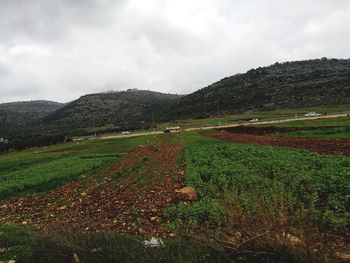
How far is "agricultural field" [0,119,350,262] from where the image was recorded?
6617 millimetres

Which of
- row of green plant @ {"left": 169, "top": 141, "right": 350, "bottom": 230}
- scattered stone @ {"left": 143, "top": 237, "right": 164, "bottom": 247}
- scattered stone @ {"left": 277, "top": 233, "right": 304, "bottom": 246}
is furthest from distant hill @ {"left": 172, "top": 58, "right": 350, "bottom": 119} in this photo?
scattered stone @ {"left": 277, "top": 233, "right": 304, "bottom": 246}

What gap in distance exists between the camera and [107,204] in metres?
15.1

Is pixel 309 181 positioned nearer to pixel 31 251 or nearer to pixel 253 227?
pixel 253 227

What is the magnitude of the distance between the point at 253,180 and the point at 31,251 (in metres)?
8.52

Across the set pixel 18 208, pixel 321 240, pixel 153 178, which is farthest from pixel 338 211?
pixel 18 208

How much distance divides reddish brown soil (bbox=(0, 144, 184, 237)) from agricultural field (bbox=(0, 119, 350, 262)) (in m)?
0.05

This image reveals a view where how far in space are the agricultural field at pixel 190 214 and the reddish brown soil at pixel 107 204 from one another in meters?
0.05

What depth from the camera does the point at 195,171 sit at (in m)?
18.9

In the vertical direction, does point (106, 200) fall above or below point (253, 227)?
below

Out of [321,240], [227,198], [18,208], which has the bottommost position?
[18,208]

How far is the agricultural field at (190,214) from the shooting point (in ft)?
21.7

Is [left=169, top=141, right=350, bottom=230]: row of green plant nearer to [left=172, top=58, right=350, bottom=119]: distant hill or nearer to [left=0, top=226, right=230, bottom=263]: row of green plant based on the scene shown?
[left=0, top=226, right=230, bottom=263]: row of green plant

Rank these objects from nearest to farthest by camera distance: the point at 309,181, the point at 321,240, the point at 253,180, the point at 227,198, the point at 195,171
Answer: the point at 321,240
the point at 227,198
the point at 309,181
the point at 253,180
the point at 195,171

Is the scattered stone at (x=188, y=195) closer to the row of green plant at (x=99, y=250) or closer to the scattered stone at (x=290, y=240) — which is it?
the row of green plant at (x=99, y=250)
